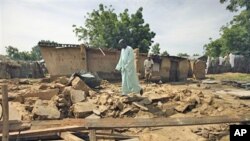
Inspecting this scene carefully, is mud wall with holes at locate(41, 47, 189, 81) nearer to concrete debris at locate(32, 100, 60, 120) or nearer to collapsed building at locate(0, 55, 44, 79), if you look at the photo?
collapsed building at locate(0, 55, 44, 79)

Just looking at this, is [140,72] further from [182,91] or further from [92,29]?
[92,29]

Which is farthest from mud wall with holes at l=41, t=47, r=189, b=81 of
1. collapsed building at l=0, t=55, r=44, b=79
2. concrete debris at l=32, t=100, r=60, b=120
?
concrete debris at l=32, t=100, r=60, b=120

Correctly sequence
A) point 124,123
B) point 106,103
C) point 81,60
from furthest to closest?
point 81,60 → point 106,103 → point 124,123

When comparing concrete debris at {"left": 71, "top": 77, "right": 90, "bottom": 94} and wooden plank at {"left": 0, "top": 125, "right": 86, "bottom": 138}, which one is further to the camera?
concrete debris at {"left": 71, "top": 77, "right": 90, "bottom": 94}

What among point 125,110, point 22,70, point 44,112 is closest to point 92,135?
point 44,112

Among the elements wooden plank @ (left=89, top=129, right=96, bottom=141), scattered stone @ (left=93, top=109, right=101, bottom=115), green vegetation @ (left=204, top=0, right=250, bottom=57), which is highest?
green vegetation @ (left=204, top=0, right=250, bottom=57)

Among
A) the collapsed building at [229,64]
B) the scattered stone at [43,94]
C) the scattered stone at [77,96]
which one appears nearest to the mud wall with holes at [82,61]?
→ the scattered stone at [43,94]

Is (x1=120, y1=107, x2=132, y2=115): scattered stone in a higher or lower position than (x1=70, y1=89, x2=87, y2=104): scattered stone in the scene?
lower

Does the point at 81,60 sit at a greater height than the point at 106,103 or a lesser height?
greater

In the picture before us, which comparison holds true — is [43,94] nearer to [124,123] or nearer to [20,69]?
[124,123]

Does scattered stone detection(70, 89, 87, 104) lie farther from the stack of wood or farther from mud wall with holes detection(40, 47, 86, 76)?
the stack of wood

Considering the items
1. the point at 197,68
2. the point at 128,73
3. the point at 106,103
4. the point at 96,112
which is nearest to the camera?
the point at 96,112

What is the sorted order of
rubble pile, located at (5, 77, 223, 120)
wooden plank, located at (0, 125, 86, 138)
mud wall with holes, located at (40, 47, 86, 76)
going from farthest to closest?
mud wall with holes, located at (40, 47, 86, 76)
rubble pile, located at (5, 77, 223, 120)
wooden plank, located at (0, 125, 86, 138)

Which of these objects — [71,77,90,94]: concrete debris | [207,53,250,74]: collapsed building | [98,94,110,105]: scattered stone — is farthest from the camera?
[207,53,250,74]: collapsed building
